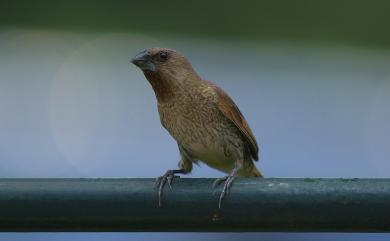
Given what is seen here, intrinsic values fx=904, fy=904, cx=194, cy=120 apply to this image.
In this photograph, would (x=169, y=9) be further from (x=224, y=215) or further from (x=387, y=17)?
(x=224, y=215)

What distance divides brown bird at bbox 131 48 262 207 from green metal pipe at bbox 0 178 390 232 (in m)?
1.28

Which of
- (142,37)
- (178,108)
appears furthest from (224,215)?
(142,37)

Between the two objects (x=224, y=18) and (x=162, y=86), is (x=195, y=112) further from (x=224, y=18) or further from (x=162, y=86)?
(x=224, y=18)

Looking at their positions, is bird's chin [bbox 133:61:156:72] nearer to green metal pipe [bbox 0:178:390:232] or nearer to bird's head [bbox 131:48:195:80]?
bird's head [bbox 131:48:195:80]

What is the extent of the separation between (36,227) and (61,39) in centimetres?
368

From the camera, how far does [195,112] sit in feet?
13.4

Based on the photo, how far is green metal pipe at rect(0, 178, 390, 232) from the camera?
267 cm

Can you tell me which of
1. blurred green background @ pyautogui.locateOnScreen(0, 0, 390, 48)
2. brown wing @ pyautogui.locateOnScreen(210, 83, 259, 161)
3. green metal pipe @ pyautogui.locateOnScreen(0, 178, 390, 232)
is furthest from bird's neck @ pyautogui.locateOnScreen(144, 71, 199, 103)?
blurred green background @ pyautogui.locateOnScreen(0, 0, 390, 48)

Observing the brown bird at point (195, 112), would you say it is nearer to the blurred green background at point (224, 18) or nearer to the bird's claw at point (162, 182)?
the bird's claw at point (162, 182)

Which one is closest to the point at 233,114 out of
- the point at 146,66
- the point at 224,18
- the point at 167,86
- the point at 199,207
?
the point at 167,86

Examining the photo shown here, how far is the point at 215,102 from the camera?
4.11 metres

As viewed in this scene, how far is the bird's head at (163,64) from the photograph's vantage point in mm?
4027

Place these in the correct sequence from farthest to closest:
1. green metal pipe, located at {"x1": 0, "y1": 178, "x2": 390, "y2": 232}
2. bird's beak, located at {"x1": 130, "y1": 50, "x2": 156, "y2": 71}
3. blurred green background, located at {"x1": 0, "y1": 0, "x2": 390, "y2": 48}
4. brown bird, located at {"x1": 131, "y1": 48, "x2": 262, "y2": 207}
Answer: blurred green background, located at {"x1": 0, "y1": 0, "x2": 390, "y2": 48}, brown bird, located at {"x1": 131, "y1": 48, "x2": 262, "y2": 207}, bird's beak, located at {"x1": 130, "y1": 50, "x2": 156, "y2": 71}, green metal pipe, located at {"x1": 0, "y1": 178, "x2": 390, "y2": 232}

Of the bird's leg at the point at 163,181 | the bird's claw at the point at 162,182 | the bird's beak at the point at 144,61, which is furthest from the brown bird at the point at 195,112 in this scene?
the bird's claw at the point at 162,182
